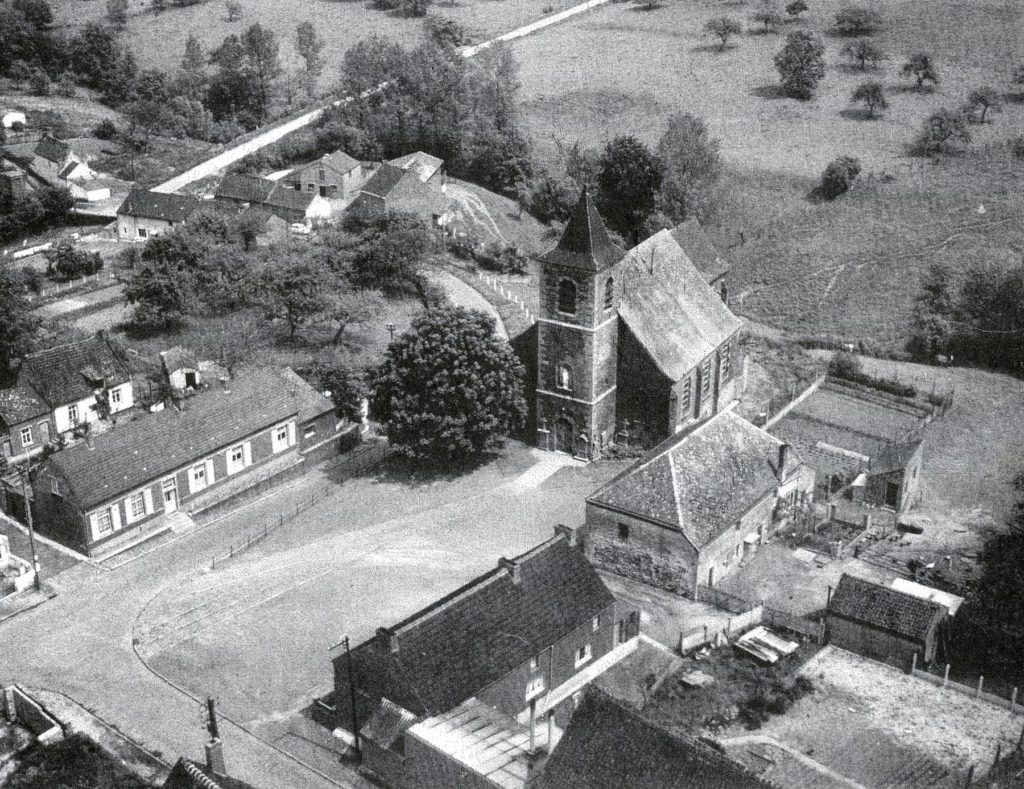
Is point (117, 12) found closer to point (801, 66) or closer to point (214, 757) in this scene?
point (801, 66)

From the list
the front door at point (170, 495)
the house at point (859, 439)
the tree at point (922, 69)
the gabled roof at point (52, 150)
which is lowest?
the house at point (859, 439)

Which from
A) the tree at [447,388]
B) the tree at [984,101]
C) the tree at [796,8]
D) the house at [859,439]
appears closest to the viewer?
the house at [859,439]

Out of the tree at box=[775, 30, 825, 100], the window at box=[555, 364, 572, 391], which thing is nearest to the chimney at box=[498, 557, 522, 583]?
the window at box=[555, 364, 572, 391]

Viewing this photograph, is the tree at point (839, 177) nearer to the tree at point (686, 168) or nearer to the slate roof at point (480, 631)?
the tree at point (686, 168)

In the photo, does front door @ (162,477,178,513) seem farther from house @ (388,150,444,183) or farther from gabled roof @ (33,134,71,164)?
gabled roof @ (33,134,71,164)

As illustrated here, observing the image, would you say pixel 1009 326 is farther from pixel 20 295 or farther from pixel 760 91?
pixel 20 295

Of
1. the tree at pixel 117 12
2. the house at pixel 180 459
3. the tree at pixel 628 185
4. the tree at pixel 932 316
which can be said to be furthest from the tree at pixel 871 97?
the tree at pixel 117 12
